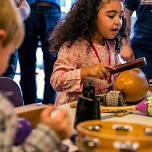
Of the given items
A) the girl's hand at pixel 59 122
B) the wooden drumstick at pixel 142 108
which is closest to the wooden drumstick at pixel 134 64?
the wooden drumstick at pixel 142 108

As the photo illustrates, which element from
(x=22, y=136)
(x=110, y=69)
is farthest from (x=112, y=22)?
(x=22, y=136)

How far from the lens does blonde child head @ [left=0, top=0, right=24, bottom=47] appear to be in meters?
0.69

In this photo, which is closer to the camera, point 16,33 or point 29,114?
point 16,33

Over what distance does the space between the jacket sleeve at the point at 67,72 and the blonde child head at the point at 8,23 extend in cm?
89

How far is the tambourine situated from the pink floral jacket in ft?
2.45

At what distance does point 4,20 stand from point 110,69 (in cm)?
83

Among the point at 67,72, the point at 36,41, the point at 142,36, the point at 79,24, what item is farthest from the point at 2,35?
the point at 36,41

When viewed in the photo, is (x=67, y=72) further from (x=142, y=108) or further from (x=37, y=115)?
(x=37, y=115)

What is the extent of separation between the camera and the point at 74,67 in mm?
1707

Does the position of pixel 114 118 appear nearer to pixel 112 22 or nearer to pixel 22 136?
pixel 22 136

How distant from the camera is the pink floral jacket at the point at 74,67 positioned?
1619mm

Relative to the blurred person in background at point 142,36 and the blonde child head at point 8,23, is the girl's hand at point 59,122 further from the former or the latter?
the blurred person in background at point 142,36

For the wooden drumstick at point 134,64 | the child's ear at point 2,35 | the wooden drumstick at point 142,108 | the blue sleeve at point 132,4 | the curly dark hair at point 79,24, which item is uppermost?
the blue sleeve at point 132,4

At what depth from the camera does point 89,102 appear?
3.33 feet
